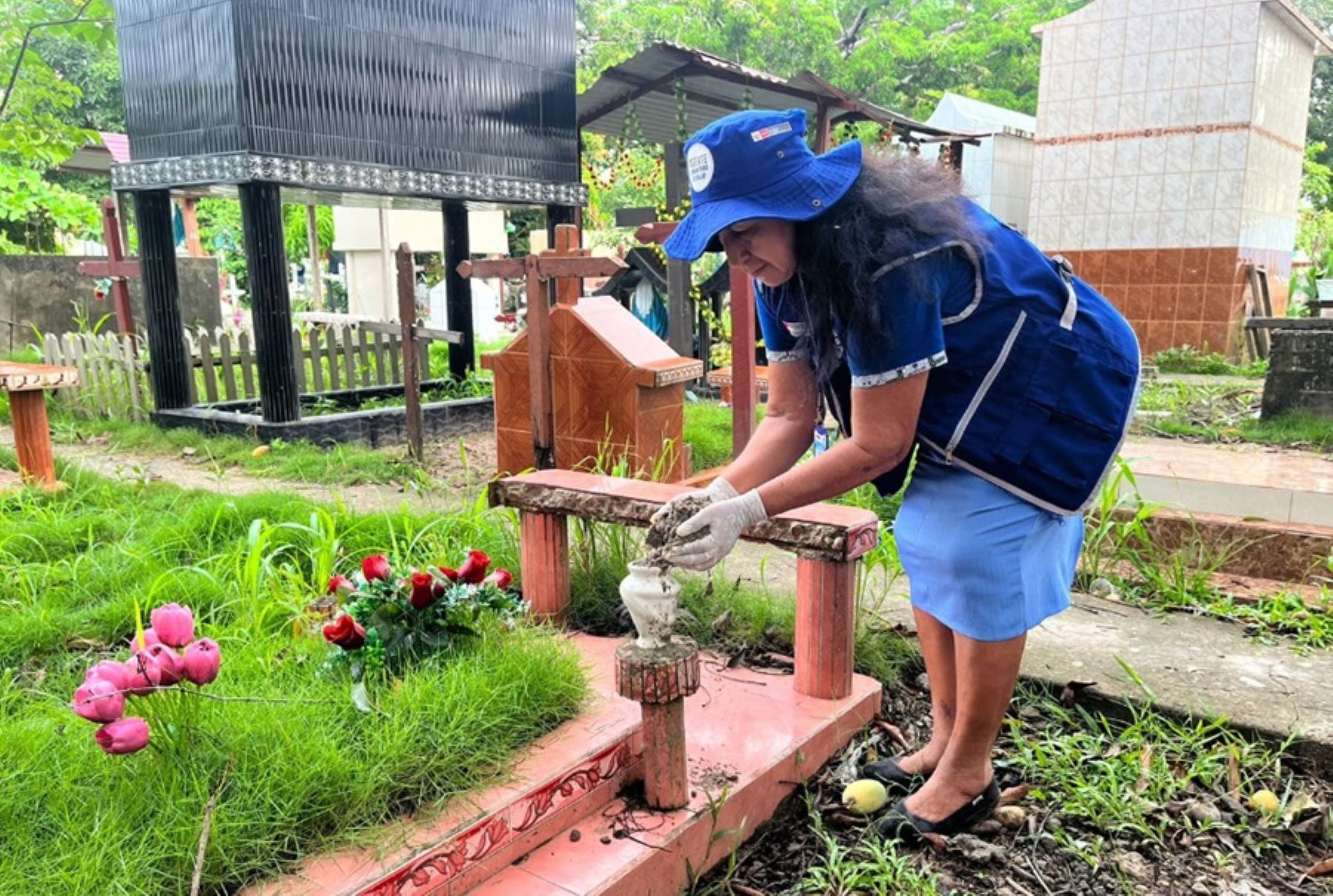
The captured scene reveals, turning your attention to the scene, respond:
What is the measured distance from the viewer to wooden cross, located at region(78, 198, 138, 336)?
759 centimetres

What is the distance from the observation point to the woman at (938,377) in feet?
Answer: 5.45

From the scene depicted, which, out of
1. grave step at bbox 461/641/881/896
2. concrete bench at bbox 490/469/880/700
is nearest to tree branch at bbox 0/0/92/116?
concrete bench at bbox 490/469/880/700

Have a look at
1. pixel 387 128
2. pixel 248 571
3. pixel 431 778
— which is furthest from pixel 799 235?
pixel 387 128

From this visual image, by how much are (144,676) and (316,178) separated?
17.0 ft

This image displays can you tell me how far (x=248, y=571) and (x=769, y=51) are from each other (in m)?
22.6

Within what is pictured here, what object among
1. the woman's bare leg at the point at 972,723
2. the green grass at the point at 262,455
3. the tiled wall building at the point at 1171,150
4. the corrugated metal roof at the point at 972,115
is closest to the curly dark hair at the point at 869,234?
the woman's bare leg at the point at 972,723

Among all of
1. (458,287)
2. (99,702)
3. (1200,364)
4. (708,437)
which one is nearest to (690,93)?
(458,287)

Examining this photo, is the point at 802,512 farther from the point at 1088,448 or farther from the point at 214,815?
the point at 214,815

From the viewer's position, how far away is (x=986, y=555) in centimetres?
186

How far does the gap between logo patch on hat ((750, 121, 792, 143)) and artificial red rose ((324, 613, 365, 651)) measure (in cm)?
123

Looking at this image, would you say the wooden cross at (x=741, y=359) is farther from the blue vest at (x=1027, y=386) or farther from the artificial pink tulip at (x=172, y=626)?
the artificial pink tulip at (x=172, y=626)

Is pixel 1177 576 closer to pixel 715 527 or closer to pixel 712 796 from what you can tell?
pixel 712 796

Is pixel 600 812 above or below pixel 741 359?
below

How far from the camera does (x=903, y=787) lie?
218cm
